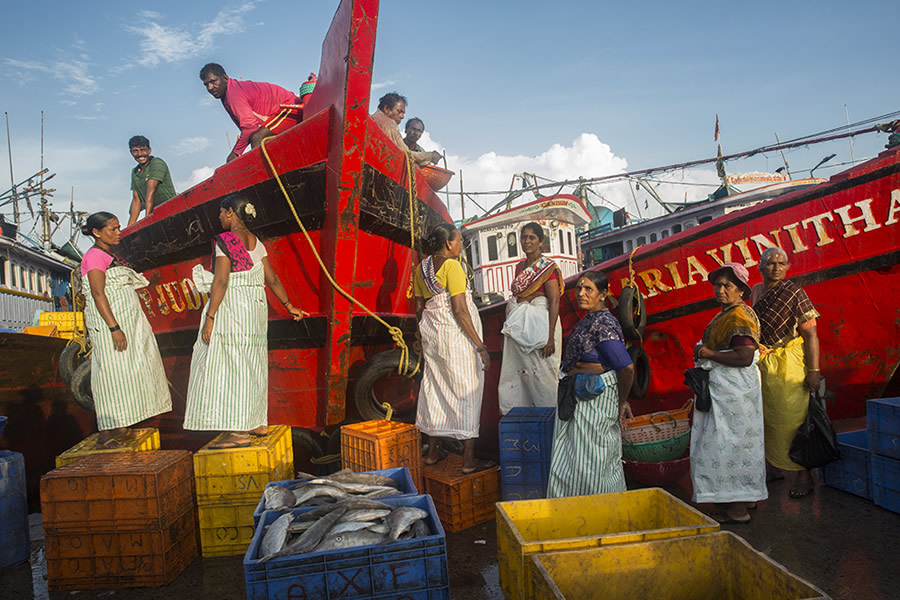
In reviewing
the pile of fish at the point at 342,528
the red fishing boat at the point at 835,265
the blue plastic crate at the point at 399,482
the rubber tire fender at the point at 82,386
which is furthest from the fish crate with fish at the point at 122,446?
the red fishing boat at the point at 835,265

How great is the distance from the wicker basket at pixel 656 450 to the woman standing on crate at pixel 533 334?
681 millimetres

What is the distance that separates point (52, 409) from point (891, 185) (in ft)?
27.0

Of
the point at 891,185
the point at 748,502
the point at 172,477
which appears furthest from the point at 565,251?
the point at 172,477

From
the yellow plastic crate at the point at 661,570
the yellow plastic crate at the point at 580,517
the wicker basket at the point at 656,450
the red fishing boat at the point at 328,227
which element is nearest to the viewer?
the yellow plastic crate at the point at 661,570

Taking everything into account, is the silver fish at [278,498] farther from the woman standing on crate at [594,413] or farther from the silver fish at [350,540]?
the woman standing on crate at [594,413]

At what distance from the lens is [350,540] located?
2043 mm

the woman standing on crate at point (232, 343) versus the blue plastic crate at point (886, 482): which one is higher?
the woman standing on crate at point (232, 343)

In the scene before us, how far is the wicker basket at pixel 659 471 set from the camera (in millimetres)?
3955

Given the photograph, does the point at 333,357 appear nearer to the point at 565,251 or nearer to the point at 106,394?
the point at 106,394

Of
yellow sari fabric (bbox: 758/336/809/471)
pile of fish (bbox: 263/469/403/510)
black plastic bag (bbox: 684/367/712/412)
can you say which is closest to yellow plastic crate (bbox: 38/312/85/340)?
pile of fish (bbox: 263/469/403/510)

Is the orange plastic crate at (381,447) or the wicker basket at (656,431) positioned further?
the wicker basket at (656,431)

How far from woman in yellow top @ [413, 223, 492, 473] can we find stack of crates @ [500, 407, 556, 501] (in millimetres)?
311

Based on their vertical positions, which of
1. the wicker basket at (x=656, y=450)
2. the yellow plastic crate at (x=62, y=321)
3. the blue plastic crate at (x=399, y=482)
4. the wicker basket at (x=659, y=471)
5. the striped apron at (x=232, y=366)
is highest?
the yellow plastic crate at (x=62, y=321)

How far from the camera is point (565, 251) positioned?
51.7 ft
